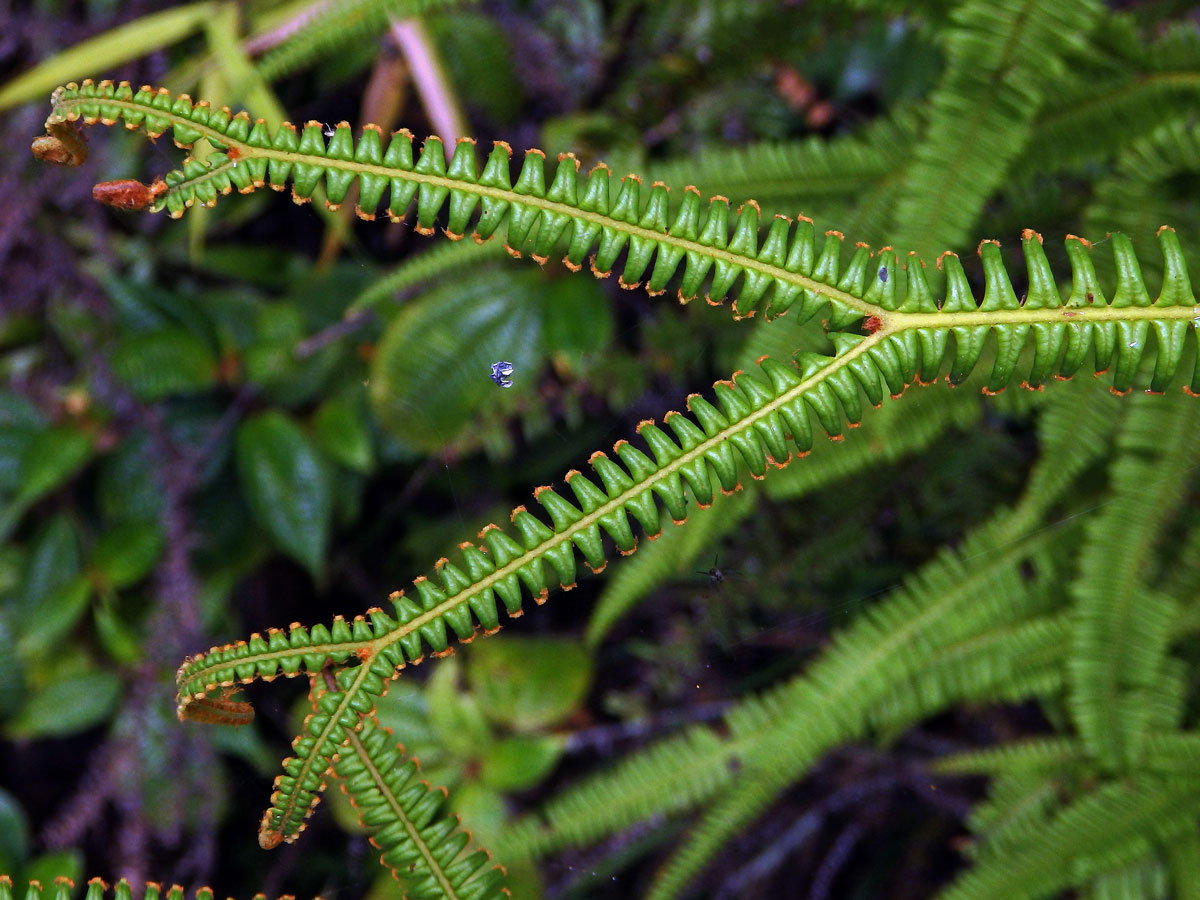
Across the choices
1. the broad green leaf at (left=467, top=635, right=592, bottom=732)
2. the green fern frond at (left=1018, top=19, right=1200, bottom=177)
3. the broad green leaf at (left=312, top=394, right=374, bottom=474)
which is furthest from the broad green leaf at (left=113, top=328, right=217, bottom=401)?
the green fern frond at (left=1018, top=19, right=1200, bottom=177)

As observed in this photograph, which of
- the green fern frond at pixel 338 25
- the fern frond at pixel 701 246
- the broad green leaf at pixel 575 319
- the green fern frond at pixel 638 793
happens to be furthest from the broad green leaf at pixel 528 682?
the fern frond at pixel 701 246

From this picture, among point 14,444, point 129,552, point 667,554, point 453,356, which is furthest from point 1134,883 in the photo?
point 14,444

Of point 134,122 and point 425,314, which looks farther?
point 425,314

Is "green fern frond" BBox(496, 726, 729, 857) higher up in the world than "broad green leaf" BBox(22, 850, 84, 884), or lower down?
lower down

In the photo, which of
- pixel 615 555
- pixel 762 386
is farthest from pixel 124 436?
pixel 762 386

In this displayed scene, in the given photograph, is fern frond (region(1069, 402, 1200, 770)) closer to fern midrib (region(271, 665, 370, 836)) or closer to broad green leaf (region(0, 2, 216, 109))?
fern midrib (region(271, 665, 370, 836))

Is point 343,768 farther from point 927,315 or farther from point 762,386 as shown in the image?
point 927,315
